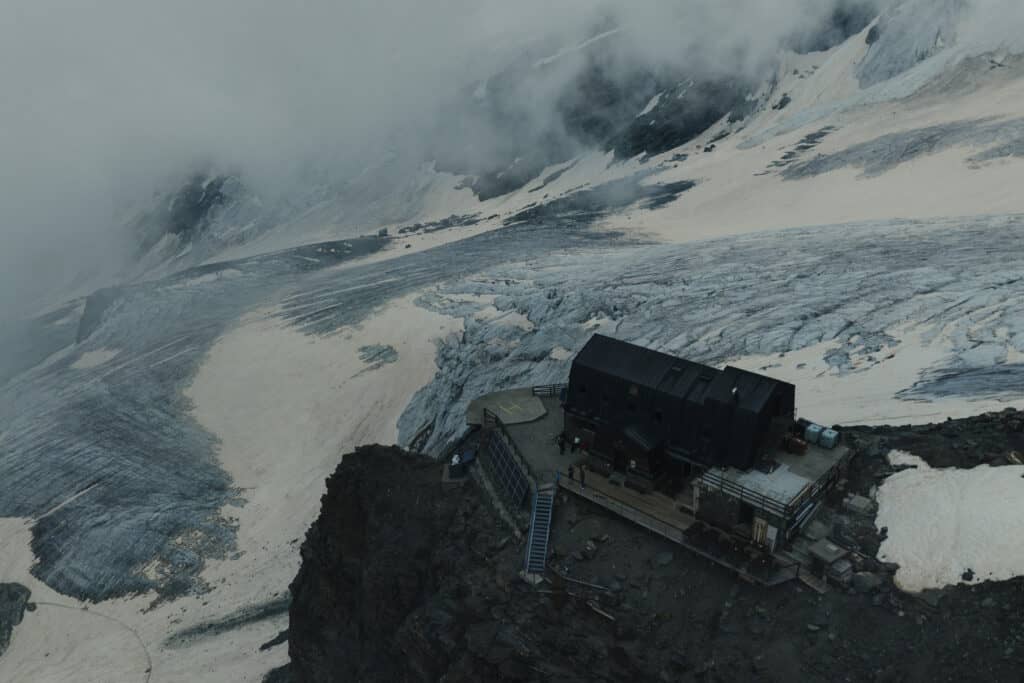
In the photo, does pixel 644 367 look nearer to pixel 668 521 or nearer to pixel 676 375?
pixel 676 375

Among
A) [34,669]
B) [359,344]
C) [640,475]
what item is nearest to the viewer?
[640,475]

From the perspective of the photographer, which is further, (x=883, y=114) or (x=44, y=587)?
(x=883, y=114)

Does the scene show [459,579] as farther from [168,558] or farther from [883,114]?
[883,114]

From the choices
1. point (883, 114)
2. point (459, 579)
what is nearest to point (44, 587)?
point (459, 579)

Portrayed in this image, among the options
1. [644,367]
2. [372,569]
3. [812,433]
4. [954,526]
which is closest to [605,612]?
[644,367]

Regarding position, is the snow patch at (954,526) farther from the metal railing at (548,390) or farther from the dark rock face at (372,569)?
the dark rock face at (372,569)

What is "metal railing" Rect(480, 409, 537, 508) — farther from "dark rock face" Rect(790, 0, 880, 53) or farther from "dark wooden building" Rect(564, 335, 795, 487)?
"dark rock face" Rect(790, 0, 880, 53)

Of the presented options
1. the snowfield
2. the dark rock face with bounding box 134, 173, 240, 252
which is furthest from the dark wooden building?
the dark rock face with bounding box 134, 173, 240, 252
